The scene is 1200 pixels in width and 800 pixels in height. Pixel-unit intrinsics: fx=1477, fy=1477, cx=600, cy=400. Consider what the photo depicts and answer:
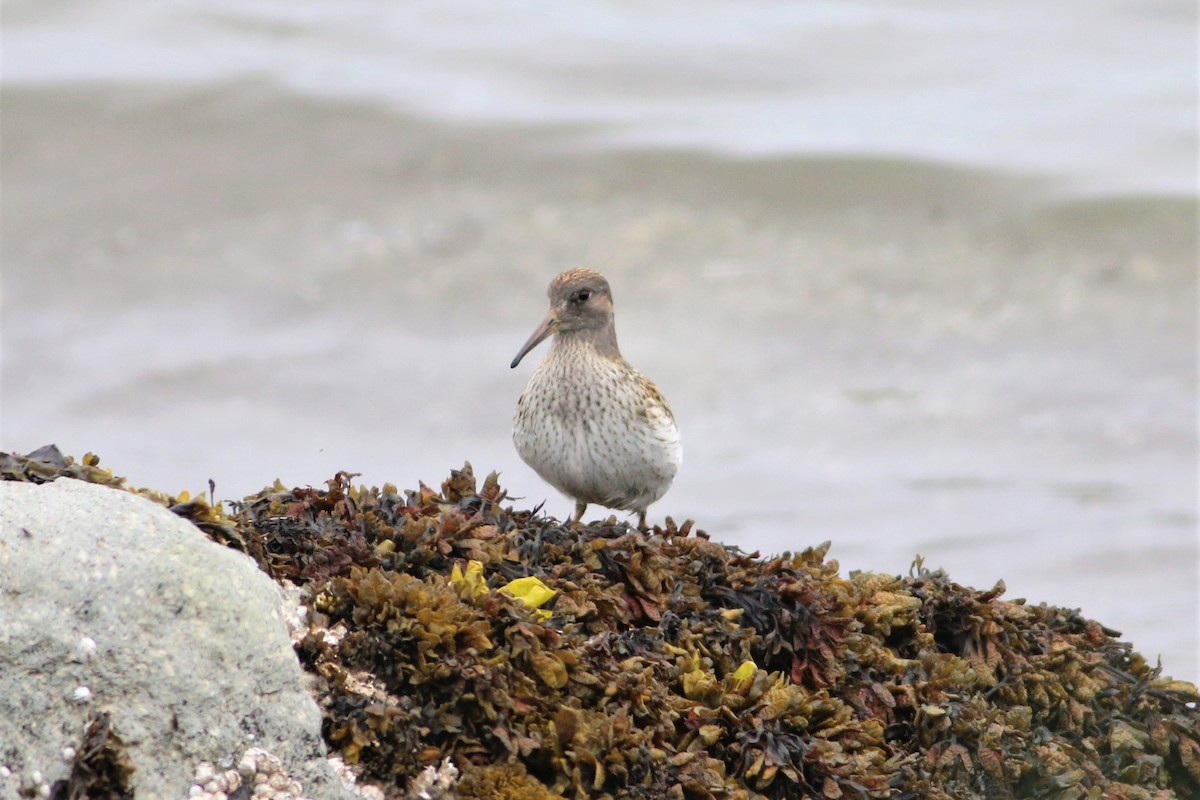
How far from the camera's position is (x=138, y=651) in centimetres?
326

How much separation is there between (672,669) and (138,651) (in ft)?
4.70

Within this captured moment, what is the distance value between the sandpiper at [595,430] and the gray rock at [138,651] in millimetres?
2540

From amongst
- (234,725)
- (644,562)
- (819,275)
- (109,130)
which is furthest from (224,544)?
(109,130)

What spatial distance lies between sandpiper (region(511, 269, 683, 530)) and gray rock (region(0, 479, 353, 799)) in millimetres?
2540

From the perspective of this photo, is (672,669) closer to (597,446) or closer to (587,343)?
(597,446)

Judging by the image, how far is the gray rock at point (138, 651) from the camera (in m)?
3.17

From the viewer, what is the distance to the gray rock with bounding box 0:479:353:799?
317 cm

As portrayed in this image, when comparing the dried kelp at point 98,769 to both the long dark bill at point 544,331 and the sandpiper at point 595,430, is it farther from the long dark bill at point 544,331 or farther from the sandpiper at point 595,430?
the long dark bill at point 544,331

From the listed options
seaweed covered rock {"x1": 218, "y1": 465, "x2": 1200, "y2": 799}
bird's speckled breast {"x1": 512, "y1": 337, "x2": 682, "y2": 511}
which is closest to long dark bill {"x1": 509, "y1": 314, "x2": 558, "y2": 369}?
bird's speckled breast {"x1": 512, "y1": 337, "x2": 682, "y2": 511}

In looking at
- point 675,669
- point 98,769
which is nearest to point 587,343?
point 675,669

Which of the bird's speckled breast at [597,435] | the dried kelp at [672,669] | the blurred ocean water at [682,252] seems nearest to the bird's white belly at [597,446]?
the bird's speckled breast at [597,435]

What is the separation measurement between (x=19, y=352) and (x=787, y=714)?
9.97m

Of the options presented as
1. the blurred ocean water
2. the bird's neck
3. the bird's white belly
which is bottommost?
the bird's white belly

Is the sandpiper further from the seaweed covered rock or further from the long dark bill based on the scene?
the seaweed covered rock
